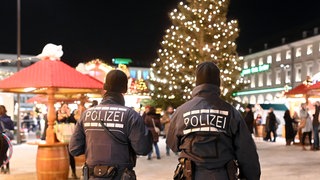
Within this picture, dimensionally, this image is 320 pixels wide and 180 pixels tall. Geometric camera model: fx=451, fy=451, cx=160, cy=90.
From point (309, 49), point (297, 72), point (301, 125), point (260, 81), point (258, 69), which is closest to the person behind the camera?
point (301, 125)

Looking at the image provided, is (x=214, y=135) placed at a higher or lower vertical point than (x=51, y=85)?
lower

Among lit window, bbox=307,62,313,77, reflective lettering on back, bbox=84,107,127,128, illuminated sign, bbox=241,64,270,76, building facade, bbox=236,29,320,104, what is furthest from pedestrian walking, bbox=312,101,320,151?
illuminated sign, bbox=241,64,270,76

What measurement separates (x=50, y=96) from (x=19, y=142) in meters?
13.9

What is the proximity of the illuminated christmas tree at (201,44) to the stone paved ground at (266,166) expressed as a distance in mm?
8699

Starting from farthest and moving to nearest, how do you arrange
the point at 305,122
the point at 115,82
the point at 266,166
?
the point at 305,122
the point at 266,166
the point at 115,82

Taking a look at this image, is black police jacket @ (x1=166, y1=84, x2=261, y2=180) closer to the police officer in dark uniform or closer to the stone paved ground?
the police officer in dark uniform

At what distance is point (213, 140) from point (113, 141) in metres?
1.07

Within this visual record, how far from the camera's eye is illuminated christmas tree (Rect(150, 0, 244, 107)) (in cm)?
2408

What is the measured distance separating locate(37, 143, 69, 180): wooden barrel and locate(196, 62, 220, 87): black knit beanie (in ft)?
19.0

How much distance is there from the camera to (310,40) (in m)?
55.2

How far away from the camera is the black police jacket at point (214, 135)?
369 centimetres

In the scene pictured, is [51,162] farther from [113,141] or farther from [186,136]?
[186,136]

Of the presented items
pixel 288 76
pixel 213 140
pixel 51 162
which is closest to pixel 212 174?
pixel 213 140

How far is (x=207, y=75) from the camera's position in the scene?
3.93 meters
